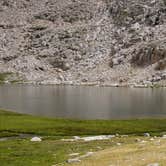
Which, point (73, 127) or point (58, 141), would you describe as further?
point (73, 127)

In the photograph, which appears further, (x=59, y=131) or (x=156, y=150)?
(x=59, y=131)

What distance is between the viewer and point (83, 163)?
105ft

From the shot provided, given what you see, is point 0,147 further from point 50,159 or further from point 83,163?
point 83,163

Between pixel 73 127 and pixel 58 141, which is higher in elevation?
pixel 58 141

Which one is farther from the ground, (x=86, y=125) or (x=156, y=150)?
(x=156, y=150)

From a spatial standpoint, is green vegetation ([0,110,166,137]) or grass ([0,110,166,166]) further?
green vegetation ([0,110,166,137])

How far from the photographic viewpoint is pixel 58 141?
4797 cm

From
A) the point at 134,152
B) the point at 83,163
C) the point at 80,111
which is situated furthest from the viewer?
the point at 80,111

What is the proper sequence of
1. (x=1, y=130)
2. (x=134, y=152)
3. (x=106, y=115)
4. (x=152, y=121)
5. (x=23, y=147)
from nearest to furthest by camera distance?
(x=134, y=152) → (x=23, y=147) → (x=1, y=130) → (x=152, y=121) → (x=106, y=115)

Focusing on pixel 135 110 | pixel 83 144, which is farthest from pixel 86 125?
pixel 135 110

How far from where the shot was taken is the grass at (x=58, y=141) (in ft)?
116

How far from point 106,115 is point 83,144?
48628 mm

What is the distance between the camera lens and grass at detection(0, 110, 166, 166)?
35500mm

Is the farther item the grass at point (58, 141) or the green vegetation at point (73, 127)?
the green vegetation at point (73, 127)
